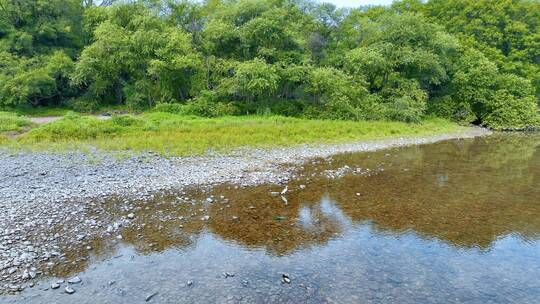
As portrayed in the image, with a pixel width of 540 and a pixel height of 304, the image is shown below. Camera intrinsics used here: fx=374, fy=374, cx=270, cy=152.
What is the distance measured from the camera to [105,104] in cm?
3950

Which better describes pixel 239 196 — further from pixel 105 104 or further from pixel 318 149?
pixel 105 104

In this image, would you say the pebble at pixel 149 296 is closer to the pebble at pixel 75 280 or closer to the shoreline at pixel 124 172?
the pebble at pixel 75 280

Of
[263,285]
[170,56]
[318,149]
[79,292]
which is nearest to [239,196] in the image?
[263,285]

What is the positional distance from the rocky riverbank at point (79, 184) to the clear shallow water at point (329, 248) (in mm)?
687

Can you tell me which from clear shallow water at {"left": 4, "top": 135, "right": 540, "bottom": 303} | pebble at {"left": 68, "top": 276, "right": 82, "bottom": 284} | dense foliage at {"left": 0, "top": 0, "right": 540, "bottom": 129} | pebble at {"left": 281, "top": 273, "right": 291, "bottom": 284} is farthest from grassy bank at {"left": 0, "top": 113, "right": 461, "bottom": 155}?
pebble at {"left": 281, "top": 273, "right": 291, "bottom": 284}

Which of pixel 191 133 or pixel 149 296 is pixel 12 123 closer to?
pixel 191 133

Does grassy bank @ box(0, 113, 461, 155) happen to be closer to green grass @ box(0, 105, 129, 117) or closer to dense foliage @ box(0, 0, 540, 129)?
dense foliage @ box(0, 0, 540, 129)

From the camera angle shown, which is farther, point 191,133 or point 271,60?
point 271,60

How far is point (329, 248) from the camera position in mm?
→ 10070

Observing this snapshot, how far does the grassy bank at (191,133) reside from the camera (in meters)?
21.5

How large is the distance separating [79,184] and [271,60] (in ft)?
82.6

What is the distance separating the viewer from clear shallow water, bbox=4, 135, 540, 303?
796 cm

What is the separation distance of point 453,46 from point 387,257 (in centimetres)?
3414

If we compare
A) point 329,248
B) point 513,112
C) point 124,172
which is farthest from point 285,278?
point 513,112
